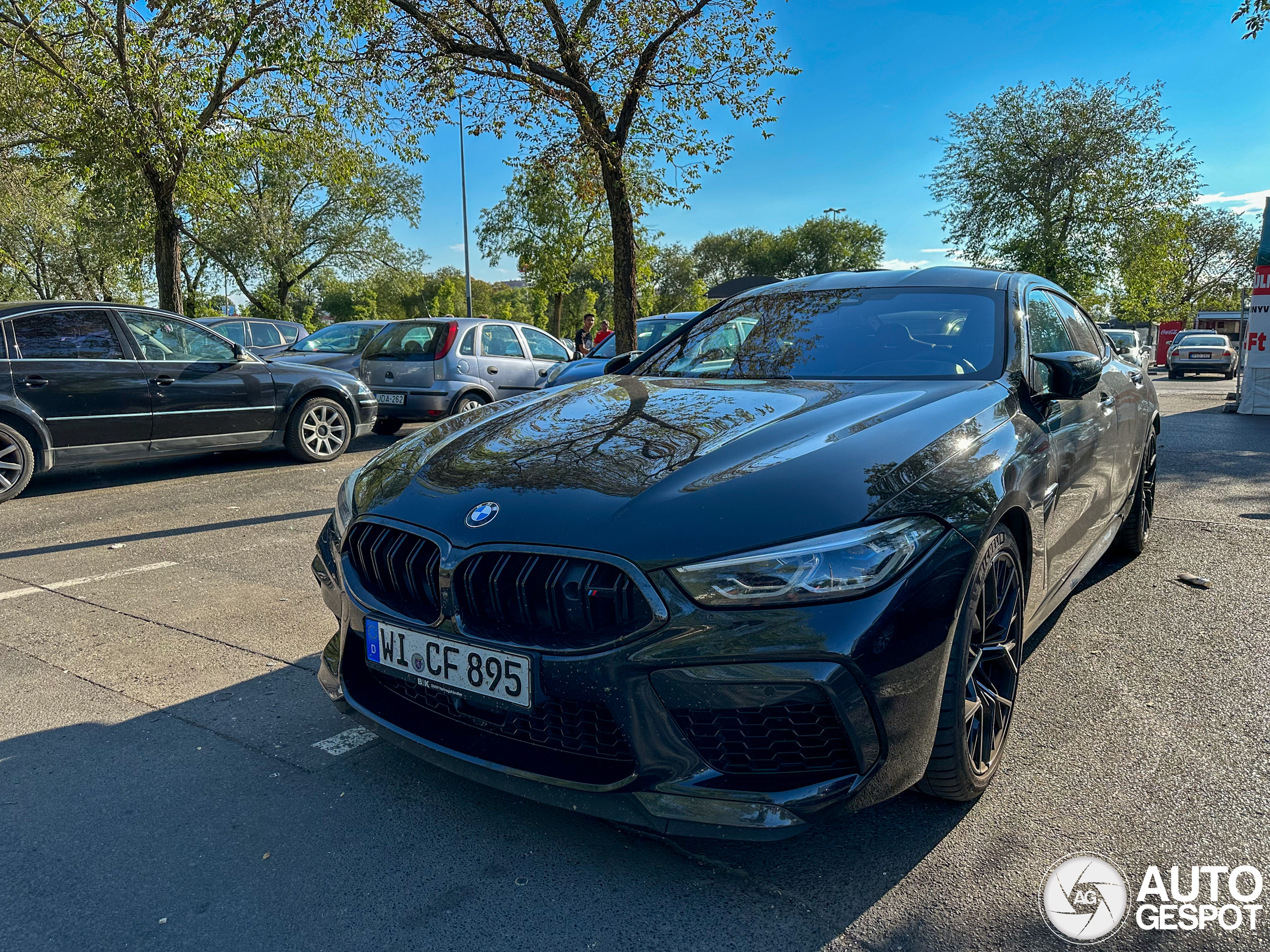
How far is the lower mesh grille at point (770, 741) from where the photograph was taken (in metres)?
1.88

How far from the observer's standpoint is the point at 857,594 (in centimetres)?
188

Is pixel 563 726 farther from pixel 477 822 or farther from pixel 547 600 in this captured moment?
pixel 477 822

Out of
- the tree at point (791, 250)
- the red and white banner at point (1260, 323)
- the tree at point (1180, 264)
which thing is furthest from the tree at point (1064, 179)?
the tree at point (791, 250)

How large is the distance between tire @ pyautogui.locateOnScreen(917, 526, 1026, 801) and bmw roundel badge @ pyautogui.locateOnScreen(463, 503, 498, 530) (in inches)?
45.3

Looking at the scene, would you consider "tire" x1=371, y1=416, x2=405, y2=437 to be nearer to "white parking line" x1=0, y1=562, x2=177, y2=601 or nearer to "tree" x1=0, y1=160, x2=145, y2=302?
"tree" x1=0, y1=160, x2=145, y2=302

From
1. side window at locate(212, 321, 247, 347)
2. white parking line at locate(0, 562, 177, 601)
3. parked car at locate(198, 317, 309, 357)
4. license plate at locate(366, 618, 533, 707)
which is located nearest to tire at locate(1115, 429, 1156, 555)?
license plate at locate(366, 618, 533, 707)

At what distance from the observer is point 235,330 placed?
1716 cm

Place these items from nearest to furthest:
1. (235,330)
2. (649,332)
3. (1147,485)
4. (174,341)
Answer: (1147,485) → (174,341) → (649,332) → (235,330)

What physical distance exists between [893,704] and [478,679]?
37.1 inches

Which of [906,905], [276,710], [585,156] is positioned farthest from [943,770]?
[585,156]

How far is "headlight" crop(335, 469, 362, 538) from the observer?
2.55m

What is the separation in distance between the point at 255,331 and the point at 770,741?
18133 mm

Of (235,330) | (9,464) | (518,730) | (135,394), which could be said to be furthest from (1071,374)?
(235,330)

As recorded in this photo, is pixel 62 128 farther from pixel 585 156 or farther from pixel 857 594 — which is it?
pixel 857 594
